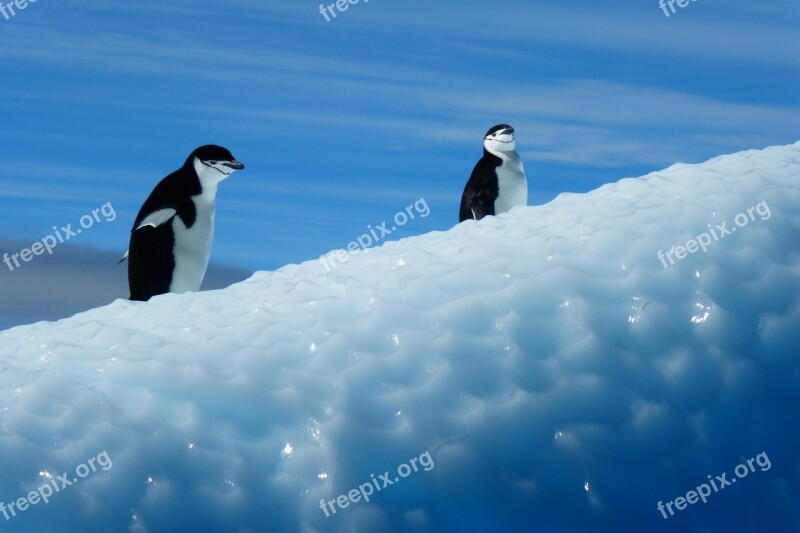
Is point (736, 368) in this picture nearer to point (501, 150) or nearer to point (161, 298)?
point (161, 298)

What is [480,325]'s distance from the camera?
10.4 feet

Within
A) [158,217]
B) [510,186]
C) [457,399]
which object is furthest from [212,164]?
[457,399]

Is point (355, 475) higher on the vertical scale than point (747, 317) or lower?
lower

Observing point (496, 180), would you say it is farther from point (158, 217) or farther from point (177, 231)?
point (158, 217)

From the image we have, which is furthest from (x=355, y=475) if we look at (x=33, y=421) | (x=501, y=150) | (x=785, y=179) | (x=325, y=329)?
(x=501, y=150)

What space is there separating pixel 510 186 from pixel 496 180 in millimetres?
153

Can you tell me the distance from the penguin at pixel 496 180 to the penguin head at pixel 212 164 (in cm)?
276

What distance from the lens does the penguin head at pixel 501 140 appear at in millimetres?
10383

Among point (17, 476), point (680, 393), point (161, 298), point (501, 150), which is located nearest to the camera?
point (17, 476)

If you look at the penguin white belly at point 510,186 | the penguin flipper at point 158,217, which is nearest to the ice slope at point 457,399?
the penguin flipper at point 158,217

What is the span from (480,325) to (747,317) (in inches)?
34.9

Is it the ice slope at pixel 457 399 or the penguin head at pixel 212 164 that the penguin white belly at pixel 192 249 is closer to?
the penguin head at pixel 212 164

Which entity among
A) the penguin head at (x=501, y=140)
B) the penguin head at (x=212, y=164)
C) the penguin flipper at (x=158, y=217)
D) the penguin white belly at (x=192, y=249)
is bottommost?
the penguin white belly at (x=192, y=249)

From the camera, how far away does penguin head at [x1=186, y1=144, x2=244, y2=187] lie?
7.92m
